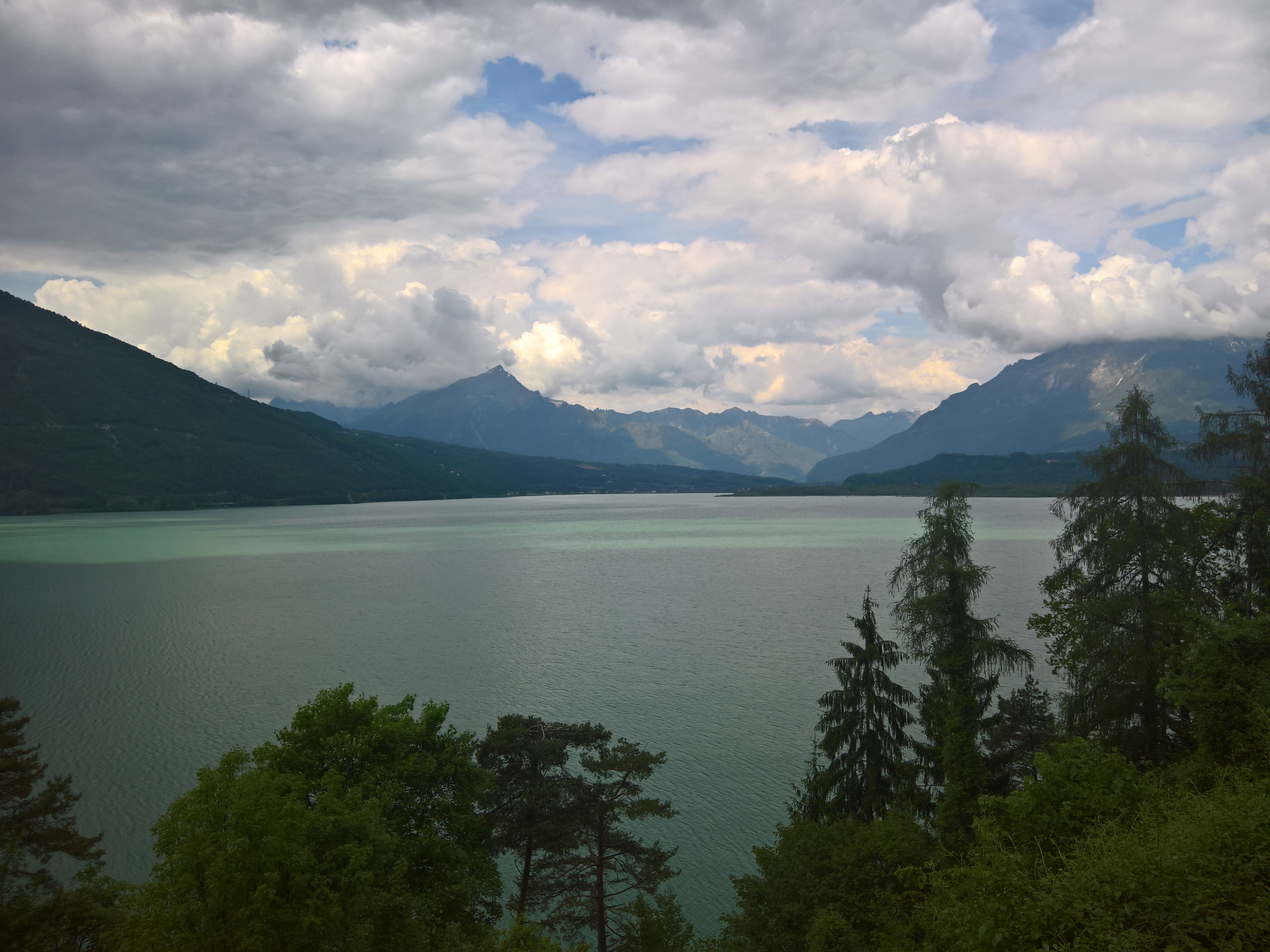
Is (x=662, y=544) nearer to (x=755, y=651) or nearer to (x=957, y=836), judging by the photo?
(x=755, y=651)

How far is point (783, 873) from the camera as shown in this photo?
1944 centimetres

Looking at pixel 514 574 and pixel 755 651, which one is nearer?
pixel 755 651

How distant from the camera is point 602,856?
23969mm

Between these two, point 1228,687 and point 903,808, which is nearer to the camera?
point 1228,687

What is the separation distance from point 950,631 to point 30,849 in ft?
104

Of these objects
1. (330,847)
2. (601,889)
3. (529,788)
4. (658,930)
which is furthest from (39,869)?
(658,930)

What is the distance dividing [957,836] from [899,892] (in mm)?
3085

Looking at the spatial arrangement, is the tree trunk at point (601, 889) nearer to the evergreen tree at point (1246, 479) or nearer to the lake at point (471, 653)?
the lake at point (471, 653)

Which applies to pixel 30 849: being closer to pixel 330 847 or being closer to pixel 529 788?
pixel 330 847

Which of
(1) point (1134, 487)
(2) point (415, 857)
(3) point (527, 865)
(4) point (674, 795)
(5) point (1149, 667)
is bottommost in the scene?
(4) point (674, 795)

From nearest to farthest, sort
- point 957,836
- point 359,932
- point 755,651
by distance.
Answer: point 359,932 → point 957,836 → point 755,651

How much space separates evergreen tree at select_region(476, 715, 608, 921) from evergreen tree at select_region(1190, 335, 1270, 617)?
862 inches

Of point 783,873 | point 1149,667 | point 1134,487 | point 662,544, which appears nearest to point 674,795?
point 783,873

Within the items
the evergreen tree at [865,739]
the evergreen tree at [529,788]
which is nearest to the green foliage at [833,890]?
the evergreen tree at [865,739]
